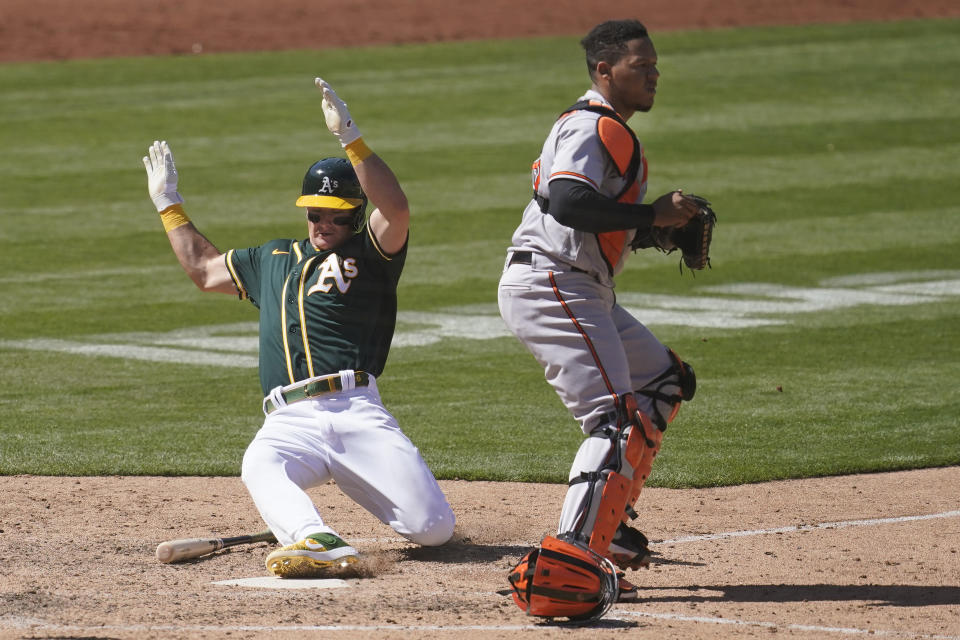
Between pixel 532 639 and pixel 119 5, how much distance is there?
25519 mm

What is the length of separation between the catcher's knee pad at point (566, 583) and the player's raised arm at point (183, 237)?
2.11m

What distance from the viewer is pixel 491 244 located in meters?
14.4

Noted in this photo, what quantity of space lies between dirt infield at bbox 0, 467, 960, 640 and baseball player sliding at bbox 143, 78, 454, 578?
30 centimetres

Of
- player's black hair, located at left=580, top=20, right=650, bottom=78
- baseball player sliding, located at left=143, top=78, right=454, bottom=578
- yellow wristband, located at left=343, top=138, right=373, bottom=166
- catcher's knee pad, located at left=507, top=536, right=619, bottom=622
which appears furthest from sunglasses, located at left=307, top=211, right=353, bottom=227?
catcher's knee pad, located at left=507, top=536, right=619, bottom=622

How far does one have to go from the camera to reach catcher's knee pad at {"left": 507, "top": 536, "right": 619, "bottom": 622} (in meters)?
4.84

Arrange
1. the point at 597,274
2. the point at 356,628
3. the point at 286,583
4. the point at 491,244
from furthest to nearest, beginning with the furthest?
1. the point at 491,244
2. the point at 286,583
3. the point at 597,274
4. the point at 356,628

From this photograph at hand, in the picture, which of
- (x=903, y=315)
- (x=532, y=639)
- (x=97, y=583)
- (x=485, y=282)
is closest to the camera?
(x=532, y=639)

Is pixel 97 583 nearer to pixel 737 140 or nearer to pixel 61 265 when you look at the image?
pixel 61 265

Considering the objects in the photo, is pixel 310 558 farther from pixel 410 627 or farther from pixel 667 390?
pixel 667 390

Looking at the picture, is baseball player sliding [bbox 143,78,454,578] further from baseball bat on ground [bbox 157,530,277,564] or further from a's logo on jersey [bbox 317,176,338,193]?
baseball bat on ground [bbox 157,530,277,564]

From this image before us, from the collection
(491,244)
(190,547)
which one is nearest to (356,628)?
(190,547)

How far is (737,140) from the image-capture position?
62.6 feet

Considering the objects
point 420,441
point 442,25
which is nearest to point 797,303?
point 420,441

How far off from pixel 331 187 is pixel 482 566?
162 centimetres
